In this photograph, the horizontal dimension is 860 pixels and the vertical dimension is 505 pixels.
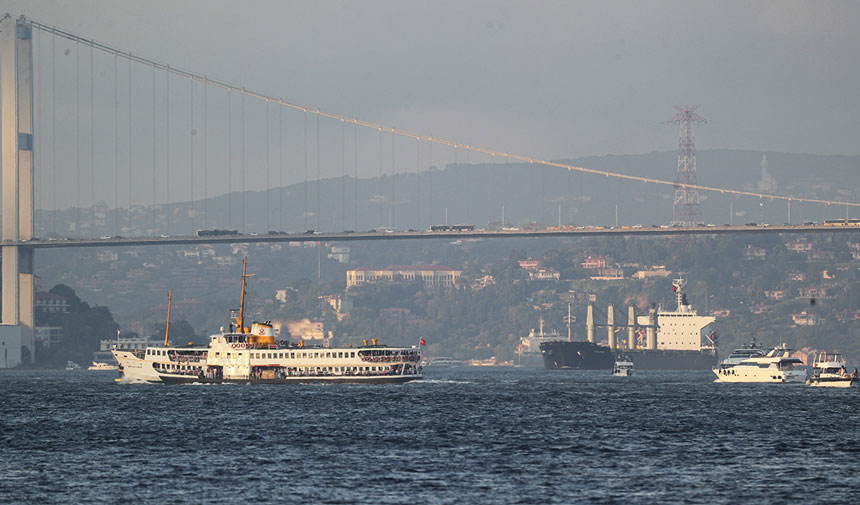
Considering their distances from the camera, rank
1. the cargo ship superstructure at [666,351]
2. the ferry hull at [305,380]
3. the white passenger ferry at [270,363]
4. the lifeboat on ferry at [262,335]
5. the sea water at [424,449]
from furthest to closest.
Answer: the cargo ship superstructure at [666,351] → the lifeboat on ferry at [262,335] → the white passenger ferry at [270,363] → the ferry hull at [305,380] → the sea water at [424,449]

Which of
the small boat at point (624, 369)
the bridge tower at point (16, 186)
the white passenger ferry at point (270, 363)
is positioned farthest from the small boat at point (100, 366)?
the white passenger ferry at point (270, 363)

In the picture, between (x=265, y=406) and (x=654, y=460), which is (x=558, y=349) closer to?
(x=265, y=406)

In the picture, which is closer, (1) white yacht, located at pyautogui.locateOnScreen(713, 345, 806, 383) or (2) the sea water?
(2) the sea water

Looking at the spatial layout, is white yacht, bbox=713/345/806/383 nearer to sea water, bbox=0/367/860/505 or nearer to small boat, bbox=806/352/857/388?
small boat, bbox=806/352/857/388

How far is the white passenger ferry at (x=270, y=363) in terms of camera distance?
103312mm

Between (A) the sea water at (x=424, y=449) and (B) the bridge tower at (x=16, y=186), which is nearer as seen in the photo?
(A) the sea water at (x=424, y=449)

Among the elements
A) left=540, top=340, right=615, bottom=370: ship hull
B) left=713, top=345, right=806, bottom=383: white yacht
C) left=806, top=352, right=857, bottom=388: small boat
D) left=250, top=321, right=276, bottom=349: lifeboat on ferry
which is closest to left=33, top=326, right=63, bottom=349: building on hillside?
left=540, top=340, right=615, bottom=370: ship hull

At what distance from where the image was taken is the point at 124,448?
57469mm

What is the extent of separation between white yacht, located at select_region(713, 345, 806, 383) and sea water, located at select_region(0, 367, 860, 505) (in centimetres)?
2342

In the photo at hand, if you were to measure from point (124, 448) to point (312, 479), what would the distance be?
12974 mm

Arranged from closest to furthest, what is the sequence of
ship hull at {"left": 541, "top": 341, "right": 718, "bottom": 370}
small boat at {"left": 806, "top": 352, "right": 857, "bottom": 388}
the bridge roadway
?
1. small boat at {"left": 806, "top": 352, "right": 857, "bottom": 388}
2. the bridge roadway
3. ship hull at {"left": 541, "top": 341, "right": 718, "bottom": 370}

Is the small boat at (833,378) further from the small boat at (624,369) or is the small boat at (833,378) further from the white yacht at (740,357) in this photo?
the small boat at (624,369)

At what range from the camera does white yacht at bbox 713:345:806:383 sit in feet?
384

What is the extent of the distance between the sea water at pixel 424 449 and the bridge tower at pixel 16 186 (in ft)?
200
